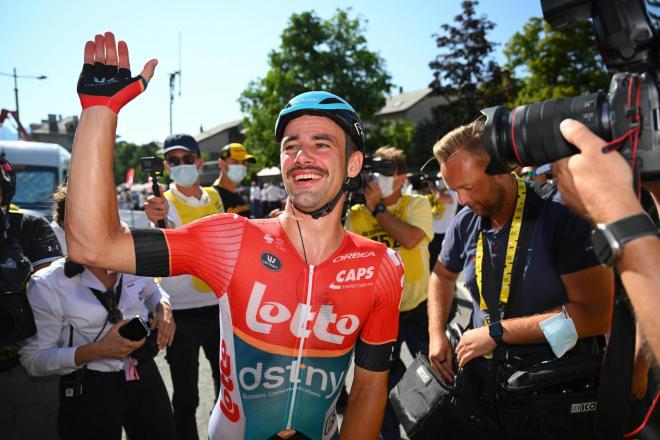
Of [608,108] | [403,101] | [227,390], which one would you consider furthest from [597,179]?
[403,101]

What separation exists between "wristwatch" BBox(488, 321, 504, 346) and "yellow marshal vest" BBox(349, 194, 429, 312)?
4.82 ft

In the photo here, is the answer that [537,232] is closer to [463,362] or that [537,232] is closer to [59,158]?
[463,362]

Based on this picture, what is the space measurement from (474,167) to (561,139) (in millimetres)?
1399

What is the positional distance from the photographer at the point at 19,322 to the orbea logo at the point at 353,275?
1.77 m

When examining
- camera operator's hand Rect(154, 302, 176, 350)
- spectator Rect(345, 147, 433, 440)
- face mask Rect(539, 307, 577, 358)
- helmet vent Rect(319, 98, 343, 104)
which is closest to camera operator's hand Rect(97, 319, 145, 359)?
camera operator's hand Rect(154, 302, 176, 350)

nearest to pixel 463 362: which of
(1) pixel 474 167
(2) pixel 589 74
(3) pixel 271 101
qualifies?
(1) pixel 474 167

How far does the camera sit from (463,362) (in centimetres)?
255

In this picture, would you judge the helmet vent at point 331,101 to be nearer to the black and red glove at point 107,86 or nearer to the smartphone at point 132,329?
the black and red glove at point 107,86

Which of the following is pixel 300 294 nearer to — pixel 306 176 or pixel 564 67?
pixel 306 176

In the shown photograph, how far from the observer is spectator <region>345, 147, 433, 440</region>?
4047mm

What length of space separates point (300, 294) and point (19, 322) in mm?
1636

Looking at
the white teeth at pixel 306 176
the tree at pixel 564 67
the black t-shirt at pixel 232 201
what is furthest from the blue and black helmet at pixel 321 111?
the tree at pixel 564 67

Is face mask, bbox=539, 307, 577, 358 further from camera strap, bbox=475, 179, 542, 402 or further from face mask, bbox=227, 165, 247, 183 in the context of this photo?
face mask, bbox=227, 165, 247, 183

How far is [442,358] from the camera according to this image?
2854mm
